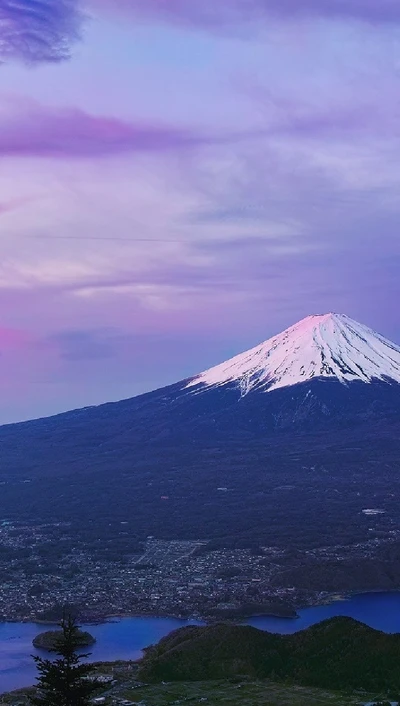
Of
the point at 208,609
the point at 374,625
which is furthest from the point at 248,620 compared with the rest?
the point at 374,625

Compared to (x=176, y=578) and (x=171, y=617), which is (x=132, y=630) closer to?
(x=171, y=617)

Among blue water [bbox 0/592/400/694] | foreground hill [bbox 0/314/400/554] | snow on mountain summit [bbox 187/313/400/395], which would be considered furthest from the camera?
snow on mountain summit [bbox 187/313/400/395]

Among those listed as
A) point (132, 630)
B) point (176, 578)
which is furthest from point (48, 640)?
point (176, 578)

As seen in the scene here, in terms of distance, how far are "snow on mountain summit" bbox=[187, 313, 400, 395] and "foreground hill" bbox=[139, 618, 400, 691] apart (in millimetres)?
114480

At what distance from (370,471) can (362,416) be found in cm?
2973

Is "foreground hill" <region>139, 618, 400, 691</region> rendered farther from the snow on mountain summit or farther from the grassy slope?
the snow on mountain summit

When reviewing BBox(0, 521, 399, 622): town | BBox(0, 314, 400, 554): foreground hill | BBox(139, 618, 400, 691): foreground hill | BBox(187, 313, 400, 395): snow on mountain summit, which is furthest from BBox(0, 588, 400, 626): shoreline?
BBox(187, 313, 400, 395): snow on mountain summit

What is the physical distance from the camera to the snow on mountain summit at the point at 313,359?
165250 millimetres

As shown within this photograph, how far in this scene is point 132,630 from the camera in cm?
6016

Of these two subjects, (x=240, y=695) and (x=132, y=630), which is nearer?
→ (x=240, y=695)

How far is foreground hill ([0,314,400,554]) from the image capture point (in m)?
98.4

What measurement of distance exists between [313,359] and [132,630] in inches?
4447

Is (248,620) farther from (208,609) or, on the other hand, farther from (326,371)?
(326,371)

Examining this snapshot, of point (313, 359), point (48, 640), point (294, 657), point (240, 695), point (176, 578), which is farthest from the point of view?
point (313, 359)
